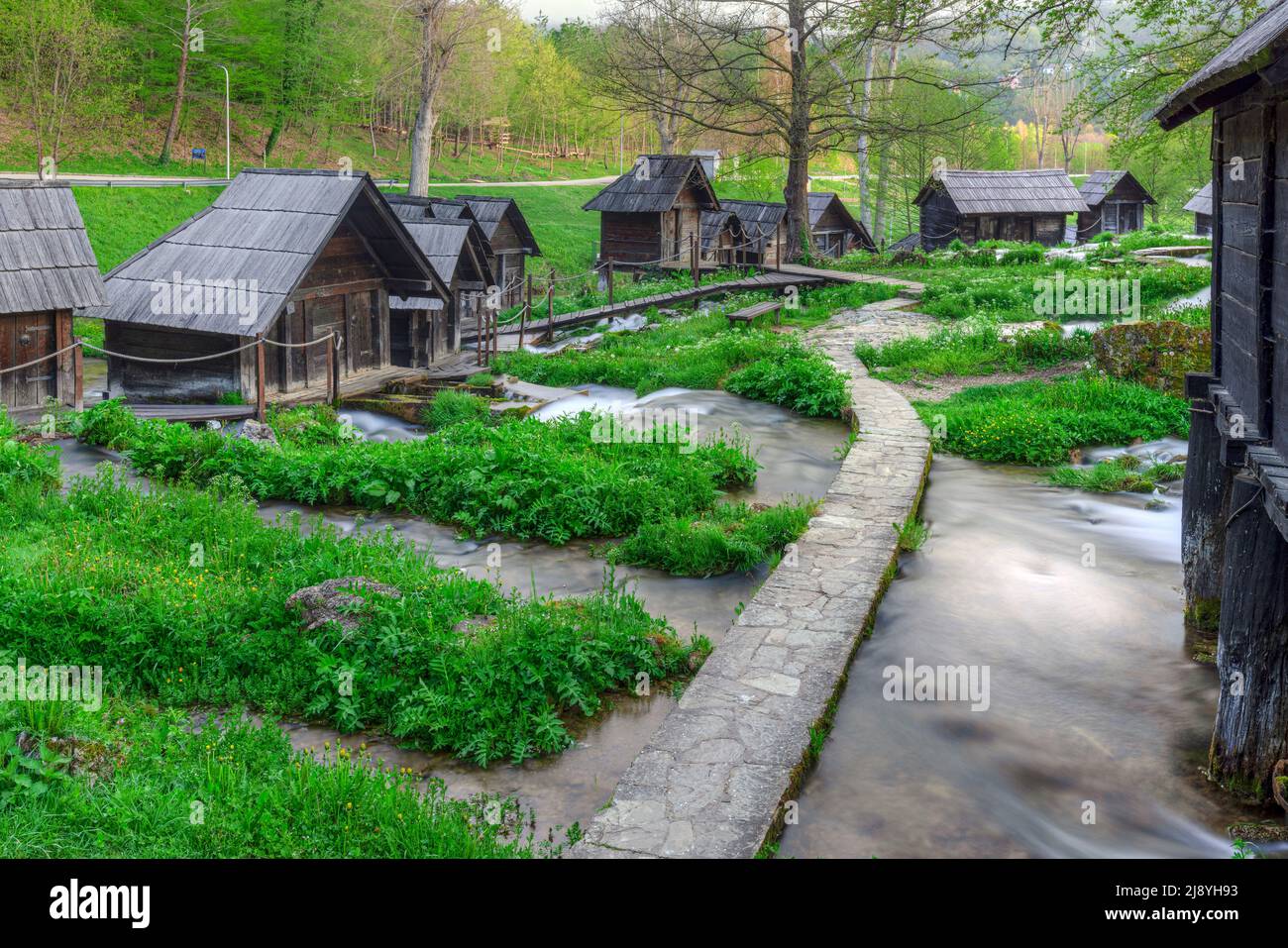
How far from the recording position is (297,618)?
28.0 ft

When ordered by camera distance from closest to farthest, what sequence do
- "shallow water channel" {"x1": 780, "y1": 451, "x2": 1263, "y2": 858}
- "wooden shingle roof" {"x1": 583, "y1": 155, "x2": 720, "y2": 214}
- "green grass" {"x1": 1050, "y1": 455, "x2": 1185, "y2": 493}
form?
"shallow water channel" {"x1": 780, "y1": 451, "x2": 1263, "y2": 858}, "green grass" {"x1": 1050, "y1": 455, "x2": 1185, "y2": 493}, "wooden shingle roof" {"x1": 583, "y1": 155, "x2": 720, "y2": 214}

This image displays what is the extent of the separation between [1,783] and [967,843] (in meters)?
5.13

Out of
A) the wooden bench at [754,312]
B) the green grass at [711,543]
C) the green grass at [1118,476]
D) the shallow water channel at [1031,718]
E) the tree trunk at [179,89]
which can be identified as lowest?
the shallow water channel at [1031,718]

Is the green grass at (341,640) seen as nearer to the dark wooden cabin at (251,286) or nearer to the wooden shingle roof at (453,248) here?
the dark wooden cabin at (251,286)

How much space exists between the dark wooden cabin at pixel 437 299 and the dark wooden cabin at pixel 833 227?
23761 mm

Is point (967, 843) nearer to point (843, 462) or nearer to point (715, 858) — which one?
point (715, 858)

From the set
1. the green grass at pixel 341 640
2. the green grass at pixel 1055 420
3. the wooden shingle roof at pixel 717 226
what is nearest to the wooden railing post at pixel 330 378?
the green grass at pixel 1055 420

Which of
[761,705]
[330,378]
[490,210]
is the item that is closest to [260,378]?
[330,378]

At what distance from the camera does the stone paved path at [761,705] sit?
6035 millimetres

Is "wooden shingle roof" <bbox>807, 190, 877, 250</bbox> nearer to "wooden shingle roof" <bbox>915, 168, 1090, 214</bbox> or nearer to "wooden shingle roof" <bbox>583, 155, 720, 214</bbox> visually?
"wooden shingle roof" <bbox>915, 168, 1090, 214</bbox>

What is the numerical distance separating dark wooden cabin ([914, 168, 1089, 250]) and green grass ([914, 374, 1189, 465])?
97.1ft

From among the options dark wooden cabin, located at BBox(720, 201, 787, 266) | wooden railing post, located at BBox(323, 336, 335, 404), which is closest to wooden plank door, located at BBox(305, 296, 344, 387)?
wooden railing post, located at BBox(323, 336, 335, 404)

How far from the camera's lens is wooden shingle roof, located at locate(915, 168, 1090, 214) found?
44719mm
